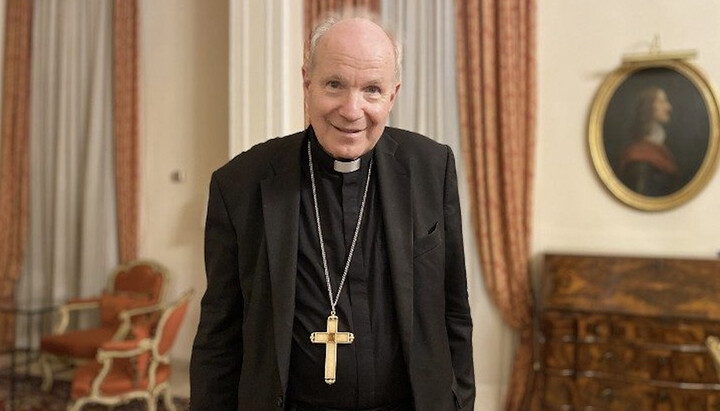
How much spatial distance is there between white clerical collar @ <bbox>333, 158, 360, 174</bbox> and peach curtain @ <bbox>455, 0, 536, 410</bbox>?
3.44m

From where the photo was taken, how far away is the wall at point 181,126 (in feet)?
20.3

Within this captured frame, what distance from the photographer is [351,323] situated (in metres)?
1.63

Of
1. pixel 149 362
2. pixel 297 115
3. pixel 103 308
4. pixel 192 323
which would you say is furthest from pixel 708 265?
pixel 103 308

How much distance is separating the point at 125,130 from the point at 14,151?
133cm

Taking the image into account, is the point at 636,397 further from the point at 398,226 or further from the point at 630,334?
the point at 398,226

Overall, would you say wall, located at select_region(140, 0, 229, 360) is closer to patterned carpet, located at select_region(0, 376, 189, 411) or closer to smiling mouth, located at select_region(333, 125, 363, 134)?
patterned carpet, located at select_region(0, 376, 189, 411)

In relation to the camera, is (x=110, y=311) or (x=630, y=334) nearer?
(x=630, y=334)

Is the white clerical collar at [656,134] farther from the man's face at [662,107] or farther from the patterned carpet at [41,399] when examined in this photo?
the patterned carpet at [41,399]

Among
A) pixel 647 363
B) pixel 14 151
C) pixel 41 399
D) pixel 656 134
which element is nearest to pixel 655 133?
pixel 656 134

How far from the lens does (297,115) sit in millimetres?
5309

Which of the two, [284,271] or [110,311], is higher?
[284,271]

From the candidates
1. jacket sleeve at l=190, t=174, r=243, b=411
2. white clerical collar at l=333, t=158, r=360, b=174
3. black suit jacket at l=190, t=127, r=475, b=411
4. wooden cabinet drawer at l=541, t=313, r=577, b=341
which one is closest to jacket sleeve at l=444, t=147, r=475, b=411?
black suit jacket at l=190, t=127, r=475, b=411

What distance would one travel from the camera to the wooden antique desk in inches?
163

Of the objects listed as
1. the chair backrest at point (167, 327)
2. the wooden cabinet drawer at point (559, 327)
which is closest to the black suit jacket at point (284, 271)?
the wooden cabinet drawer at point (559, 327)
